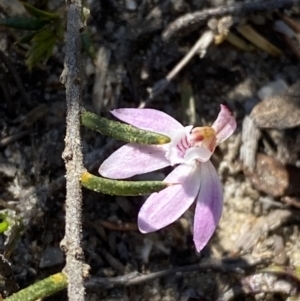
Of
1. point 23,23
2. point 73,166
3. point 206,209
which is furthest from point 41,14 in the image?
point 206,209

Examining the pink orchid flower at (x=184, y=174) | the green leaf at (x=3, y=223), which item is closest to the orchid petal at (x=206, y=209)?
the pink orchid flower at (x=184, y=174)

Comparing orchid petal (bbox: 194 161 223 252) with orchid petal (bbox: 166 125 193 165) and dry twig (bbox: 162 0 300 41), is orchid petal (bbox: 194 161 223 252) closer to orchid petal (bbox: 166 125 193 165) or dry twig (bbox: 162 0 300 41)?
orchid petal (bbox: 166 125 193 165)

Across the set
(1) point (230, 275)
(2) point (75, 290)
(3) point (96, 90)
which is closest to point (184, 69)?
(3) point (96, 90)

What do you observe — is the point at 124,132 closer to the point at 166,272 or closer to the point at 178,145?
the point at 178,145

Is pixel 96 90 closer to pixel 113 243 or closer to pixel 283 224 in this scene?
pixel 113 243

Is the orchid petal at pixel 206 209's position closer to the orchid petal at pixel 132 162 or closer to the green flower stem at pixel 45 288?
the orchid petal at pixel 132 162
